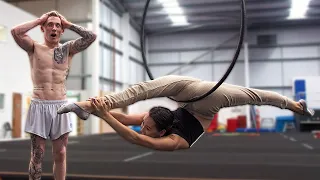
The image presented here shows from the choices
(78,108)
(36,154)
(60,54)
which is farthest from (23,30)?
(36,154)

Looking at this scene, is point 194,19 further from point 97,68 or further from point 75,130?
point 75,130

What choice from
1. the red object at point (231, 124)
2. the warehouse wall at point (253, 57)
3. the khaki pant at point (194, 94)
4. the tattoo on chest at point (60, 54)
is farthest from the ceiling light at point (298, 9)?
the tattoo on chest at point (60, 54)

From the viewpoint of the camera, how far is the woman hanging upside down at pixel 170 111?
9.52 ft

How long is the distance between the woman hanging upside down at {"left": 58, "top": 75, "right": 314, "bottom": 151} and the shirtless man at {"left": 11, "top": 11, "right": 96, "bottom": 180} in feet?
1.69

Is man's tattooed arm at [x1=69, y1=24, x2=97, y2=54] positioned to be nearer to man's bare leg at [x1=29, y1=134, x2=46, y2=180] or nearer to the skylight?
man's bare leg at [x1=29, y1=134, x2=46, y2=180]

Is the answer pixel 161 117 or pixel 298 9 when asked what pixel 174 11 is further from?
pixel 161 117

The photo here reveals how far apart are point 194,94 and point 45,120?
1387 mm

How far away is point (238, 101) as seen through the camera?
3.36 meters

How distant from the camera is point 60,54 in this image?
334 cm

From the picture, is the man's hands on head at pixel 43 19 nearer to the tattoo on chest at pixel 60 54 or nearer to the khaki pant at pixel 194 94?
the tattoo on chest at pixel 60 54

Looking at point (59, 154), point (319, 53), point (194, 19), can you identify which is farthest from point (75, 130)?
point (319, 53)

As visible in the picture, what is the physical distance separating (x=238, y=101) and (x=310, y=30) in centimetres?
2151

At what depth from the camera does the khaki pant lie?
3.04 m

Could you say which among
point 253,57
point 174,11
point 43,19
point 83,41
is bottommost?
point 83,41
